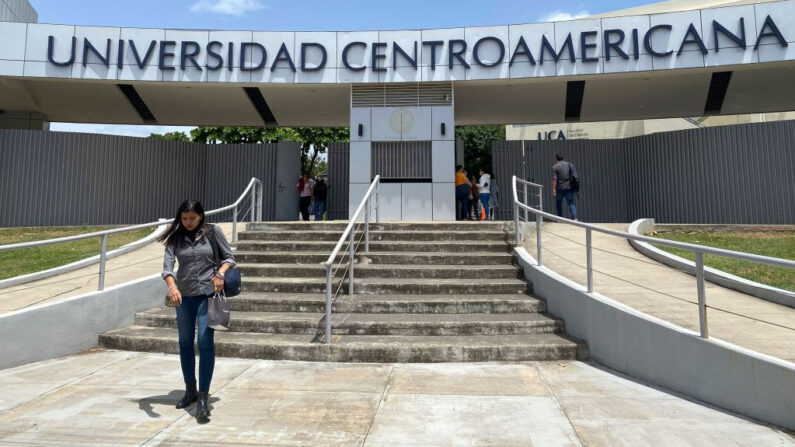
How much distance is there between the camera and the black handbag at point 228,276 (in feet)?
11.8

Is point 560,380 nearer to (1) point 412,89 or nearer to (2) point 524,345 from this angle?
(2) point 524,345

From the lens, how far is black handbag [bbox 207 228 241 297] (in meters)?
3.58

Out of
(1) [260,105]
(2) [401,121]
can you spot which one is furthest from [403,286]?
(1) [260,105]

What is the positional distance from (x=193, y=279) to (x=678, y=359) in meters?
4.18

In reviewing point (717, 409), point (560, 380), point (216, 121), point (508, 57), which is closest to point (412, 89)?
point (508, 57)

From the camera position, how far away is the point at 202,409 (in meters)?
3.35

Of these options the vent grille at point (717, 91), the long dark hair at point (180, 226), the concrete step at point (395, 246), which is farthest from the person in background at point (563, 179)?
the long dark hair at point (180, 226)

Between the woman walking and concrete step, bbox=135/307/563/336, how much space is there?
180 cm

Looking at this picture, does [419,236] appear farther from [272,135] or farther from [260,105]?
[272,135]

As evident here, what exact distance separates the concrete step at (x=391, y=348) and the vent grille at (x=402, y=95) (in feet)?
26.7

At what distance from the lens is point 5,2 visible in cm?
1409

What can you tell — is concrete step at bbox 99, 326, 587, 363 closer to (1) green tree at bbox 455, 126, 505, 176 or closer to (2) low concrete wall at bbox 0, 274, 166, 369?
(2) low concrete wall at bbox 0, 274, 166, 369

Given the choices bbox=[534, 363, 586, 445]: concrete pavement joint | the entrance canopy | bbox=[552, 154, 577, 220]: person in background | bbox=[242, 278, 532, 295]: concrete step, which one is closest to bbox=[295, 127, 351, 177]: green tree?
the entrance canopy

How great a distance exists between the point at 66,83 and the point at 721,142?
710 inches
